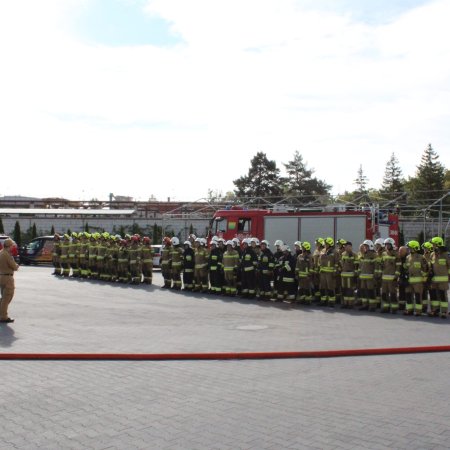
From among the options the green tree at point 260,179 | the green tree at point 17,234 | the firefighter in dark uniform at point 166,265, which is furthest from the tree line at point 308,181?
the firefighter in dark uniform at point 166,265

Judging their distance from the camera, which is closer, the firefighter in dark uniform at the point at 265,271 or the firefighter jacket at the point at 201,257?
the firefighter in dark uniform at the point at 265,271

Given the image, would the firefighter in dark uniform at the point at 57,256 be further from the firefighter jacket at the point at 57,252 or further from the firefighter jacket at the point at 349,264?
the firefighter jacket at the point at 349,264

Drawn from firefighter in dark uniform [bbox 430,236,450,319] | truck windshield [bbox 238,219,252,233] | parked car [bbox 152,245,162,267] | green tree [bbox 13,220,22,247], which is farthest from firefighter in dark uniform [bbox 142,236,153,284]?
green tree [bbox 13,220,22,247]

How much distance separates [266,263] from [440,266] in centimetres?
495

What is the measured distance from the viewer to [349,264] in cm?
1412

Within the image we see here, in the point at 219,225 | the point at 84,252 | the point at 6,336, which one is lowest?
the point at 6,336

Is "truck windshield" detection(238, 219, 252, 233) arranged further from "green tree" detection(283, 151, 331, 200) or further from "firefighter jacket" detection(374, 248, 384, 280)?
"green tree" detection(283, 151, 331, 200)

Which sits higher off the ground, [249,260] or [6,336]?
[249,260]

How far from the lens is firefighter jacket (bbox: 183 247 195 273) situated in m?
17.5

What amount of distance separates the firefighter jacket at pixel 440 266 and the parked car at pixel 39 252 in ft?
74.2

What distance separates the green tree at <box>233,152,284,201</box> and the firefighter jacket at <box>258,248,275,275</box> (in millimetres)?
46129

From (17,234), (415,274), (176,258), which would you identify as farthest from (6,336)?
(17,234)

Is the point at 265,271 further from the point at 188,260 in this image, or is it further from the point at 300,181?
the point at 300,181

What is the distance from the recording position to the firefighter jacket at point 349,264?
14.1m
